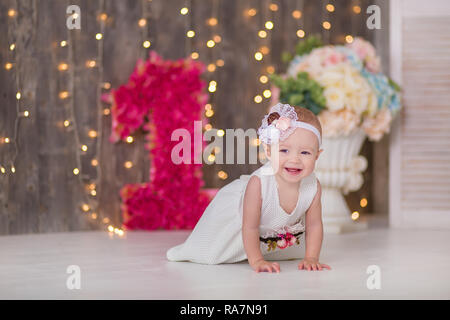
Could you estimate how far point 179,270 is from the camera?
2018 mm

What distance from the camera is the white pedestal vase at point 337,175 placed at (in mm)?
2984

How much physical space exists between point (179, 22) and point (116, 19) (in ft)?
0.96

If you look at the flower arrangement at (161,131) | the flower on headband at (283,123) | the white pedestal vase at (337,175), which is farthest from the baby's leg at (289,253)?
the flower arrangement at (161,131)

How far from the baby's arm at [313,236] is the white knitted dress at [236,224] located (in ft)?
0.07

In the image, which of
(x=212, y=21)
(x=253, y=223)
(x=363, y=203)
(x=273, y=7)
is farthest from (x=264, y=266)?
(x=363, y=203)

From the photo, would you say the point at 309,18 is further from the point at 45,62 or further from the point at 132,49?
the point at 45,62

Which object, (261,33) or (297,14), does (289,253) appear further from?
(297,14)

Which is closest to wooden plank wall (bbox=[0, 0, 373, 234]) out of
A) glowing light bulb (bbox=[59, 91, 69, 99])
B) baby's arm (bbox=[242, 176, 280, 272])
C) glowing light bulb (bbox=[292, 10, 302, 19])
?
glowing light bulb (bbox=[59, 91, 69, 99])

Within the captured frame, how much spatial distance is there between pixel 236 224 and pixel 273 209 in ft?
0.46

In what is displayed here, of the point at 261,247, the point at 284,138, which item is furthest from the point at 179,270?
the point at 284,138

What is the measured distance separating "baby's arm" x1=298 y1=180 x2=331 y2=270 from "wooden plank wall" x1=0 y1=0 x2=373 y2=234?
115cm

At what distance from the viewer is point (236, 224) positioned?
6.93 feet

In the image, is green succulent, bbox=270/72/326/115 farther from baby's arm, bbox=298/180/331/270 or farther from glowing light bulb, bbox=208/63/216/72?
baby's arm, bbox=298/180/331/270

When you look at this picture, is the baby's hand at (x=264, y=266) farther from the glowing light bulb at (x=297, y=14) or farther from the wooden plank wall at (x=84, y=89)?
the glowing light bulb at (x=297, y=14)
